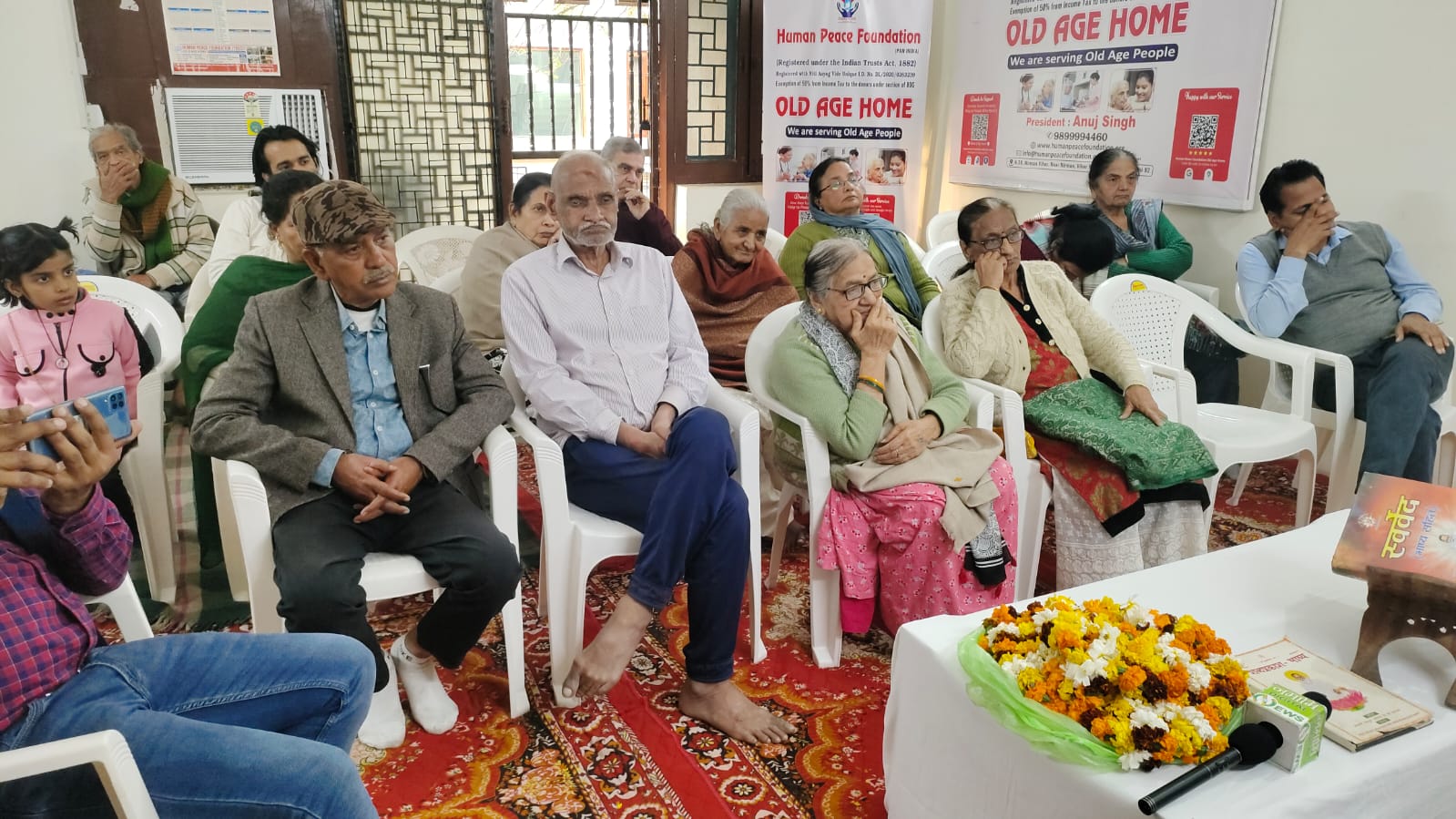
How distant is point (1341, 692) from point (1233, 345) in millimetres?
2129

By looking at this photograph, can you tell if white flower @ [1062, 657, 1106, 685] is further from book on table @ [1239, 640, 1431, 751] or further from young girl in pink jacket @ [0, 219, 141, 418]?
young girl in pink jacket @ [0, 219, 141, 418]

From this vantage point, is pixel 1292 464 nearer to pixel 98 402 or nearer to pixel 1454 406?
pixel 1454 406

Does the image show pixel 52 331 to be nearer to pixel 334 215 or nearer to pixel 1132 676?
pixel 334 215

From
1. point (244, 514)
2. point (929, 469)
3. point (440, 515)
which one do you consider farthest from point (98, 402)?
point (929, 469)

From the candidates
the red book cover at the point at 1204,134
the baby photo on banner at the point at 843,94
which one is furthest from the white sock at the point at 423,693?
the red book cover at the point at 1204,134

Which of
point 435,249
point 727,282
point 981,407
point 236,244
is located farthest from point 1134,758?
point 435,249

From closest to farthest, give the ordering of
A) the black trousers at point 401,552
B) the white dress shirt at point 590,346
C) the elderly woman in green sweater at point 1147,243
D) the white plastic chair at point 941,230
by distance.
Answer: the black trousers at point 401,552 → the white dress shirt at point 590,346 → the elderly woman in green sweater at point 1147,243 → the white plastic chair at point 941,230

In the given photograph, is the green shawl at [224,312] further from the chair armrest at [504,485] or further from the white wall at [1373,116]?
the white wall at [1373,116]

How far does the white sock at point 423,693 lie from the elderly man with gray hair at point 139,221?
2.10 m

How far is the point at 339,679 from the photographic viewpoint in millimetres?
1472

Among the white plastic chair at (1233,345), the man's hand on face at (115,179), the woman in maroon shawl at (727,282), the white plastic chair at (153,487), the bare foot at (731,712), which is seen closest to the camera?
the bare foot at (731,712)

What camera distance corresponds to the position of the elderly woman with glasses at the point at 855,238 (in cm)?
334

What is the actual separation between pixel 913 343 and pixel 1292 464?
2.24 meters

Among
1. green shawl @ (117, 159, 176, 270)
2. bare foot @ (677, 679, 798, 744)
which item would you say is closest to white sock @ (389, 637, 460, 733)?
bare foot @ (677, 679, 798, 744)
